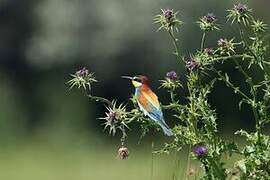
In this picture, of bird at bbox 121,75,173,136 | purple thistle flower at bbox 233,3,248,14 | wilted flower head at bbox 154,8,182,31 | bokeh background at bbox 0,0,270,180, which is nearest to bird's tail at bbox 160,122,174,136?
bird at bbox 121,75,173,136

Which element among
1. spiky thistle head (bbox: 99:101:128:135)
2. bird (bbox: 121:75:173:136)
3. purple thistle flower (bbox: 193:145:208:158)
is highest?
bird (bbox: 121:75:173:136)

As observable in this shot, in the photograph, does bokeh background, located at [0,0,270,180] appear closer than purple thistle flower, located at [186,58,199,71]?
No

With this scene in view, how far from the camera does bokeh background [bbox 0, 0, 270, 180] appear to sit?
1118 centimetres

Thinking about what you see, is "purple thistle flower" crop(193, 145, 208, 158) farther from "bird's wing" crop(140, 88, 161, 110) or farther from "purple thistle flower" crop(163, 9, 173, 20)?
"purple thistle flower" crop(163, 9, 173, 20)

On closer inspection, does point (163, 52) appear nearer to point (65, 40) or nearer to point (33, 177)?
point (65, 40)

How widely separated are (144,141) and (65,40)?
2.04 metres

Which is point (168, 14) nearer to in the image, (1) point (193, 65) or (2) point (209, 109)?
(1) point (193, 65)

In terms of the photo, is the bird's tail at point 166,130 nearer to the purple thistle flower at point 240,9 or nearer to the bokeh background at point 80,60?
the purple thistle flower at point 240,9

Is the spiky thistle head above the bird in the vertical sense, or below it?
below

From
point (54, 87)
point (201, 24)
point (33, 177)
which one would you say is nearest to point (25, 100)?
point (54, 87)

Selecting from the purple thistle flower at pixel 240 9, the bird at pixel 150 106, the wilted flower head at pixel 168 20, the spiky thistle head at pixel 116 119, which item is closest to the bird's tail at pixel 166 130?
the bird at pixel 150 106

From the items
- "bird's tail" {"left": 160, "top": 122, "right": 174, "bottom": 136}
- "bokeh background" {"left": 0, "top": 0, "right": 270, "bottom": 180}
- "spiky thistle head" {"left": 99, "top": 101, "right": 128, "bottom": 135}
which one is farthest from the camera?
"bokeh background" {"left": 0, "top": 0, "right": 270, "bottom": 180}

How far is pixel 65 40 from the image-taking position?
12.3 m

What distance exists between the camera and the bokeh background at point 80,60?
11180 millimetres
